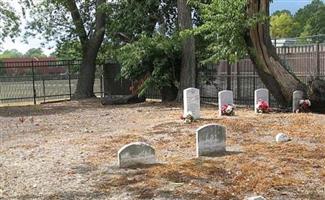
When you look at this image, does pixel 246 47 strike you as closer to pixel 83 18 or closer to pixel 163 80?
pixel 163 80

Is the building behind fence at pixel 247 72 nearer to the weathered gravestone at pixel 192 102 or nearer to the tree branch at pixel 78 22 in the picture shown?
the weathered gravestone at pixel 192 102

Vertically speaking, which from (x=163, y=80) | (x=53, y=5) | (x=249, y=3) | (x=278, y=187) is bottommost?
(x=278, y=187)

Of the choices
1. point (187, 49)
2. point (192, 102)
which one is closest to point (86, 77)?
point (187, 49)

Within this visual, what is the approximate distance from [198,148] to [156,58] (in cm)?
1239

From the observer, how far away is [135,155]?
8031 millimetres

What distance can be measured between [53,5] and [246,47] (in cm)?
1525

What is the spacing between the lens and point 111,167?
8117 millimetres

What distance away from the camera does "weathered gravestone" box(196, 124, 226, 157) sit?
28.5 feet

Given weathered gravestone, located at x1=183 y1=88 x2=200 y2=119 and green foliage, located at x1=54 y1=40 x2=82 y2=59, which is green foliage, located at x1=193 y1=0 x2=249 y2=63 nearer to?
weathered gravestone, located at x1=183 y1=88 x2=200 y2=119

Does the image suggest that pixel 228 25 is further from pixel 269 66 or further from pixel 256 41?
pixel 269 66

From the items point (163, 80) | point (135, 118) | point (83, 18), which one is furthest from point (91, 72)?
point (135, 118)

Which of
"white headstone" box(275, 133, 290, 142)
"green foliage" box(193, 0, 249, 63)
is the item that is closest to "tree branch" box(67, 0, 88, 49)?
"green foliage" box(193, 0, 249, 63)

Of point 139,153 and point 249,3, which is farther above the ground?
point 249,3

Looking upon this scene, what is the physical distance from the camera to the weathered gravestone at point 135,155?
796cm
